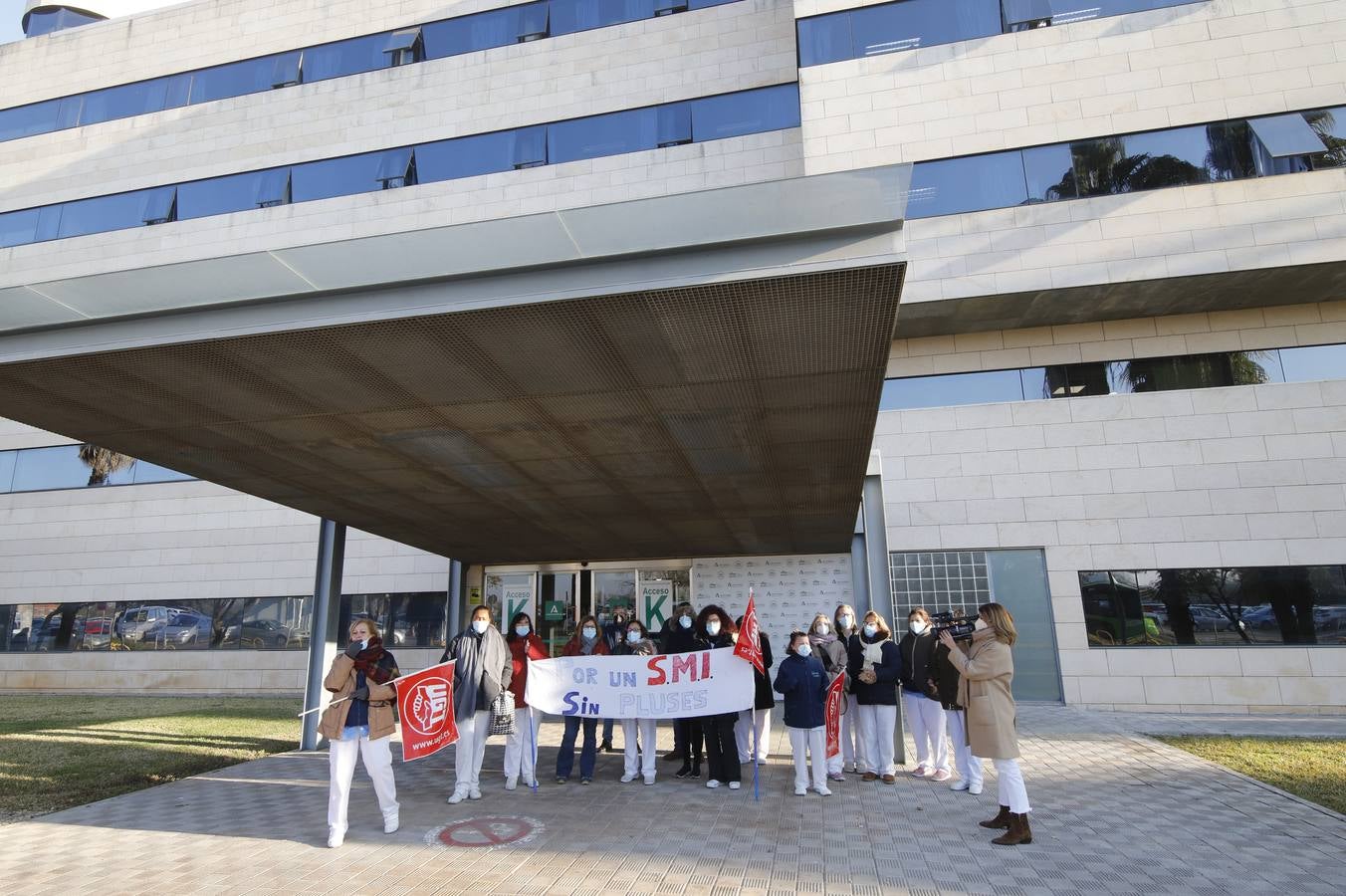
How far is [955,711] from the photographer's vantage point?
25.7 ft

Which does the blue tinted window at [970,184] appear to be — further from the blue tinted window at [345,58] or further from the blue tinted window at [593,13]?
the blue tinted window at [345,58]

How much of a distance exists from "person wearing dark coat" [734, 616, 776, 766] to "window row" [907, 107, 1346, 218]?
32.3ft

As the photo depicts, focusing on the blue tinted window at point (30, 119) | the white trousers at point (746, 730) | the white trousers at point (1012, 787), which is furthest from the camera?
the blue tinted window at point (30, 119)

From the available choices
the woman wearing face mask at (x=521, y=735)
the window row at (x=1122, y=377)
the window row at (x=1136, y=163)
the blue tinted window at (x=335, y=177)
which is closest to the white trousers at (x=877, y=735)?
the woman wearing face mask at (x=521, y=735)

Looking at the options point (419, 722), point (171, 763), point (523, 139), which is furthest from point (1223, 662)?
point (523, 139)

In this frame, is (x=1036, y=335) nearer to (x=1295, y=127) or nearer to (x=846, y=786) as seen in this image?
(x=1295, y=127)

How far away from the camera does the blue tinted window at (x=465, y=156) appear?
19328mm

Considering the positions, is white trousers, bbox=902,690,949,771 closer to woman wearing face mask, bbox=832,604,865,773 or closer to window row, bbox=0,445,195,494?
woman wearing face mask, bbox=832,604,865,773

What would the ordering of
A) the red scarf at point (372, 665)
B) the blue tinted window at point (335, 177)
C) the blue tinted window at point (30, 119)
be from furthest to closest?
1. the blue tinted window at point (30, 119)
2. the blue tinted window at point (335, 177)
3. the red scarf at point (372, 665)

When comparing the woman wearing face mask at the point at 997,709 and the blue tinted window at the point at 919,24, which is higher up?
the blue tinted window at the point at 919,24

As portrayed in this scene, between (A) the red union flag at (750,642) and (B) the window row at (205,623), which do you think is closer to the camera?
(A) the red union flag at (750,642)

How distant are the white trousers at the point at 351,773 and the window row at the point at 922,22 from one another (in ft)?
53.5

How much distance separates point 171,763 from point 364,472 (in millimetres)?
4824

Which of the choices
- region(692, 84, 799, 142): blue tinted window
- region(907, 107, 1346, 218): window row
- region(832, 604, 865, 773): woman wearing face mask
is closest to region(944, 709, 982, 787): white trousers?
region(832, 604, 865, 773): woman wearing face mask
